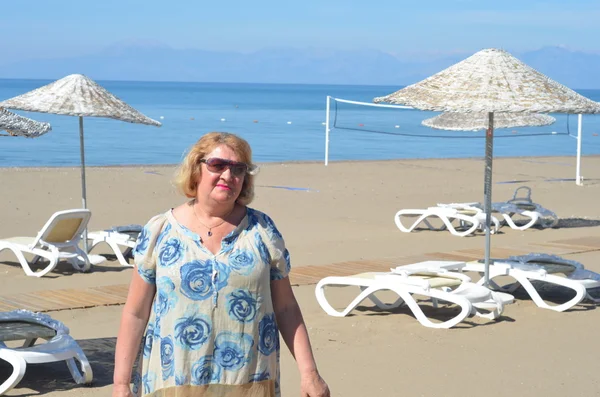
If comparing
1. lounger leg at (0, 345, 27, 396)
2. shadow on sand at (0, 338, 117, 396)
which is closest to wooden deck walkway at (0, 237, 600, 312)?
shadow on sand at (0, 338, 117, 396)

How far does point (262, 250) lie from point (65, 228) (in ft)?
21.9

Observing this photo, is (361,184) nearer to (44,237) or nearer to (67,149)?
(44,237)

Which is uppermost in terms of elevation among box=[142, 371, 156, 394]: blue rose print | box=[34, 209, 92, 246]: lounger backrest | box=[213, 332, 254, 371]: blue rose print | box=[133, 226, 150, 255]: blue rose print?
box=[133, 226, 150, 255]: blue rose print

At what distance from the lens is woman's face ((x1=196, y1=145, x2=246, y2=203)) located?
349 centimetres

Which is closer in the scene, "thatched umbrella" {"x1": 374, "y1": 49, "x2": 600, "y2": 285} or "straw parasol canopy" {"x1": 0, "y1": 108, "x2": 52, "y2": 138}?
"straw parasol canopy" {"x1": 0, "y1": 108, "x2": 52, "y2": 138}

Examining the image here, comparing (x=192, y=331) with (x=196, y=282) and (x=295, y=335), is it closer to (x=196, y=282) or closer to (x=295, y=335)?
(x=196, y=282)

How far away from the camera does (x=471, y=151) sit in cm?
3712

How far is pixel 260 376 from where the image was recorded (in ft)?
11.4

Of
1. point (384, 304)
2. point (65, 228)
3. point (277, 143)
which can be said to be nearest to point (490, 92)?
point (384, 304)

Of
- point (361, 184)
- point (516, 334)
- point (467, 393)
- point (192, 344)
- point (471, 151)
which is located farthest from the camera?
point (471, 151)

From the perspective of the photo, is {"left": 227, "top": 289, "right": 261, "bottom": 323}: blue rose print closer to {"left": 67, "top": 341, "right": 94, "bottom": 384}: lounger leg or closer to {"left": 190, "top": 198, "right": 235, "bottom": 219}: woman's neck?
{"left": 190, "top": 198, "right": 235, "bottom": 219}: woman's neck

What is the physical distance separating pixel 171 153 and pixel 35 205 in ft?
61.5

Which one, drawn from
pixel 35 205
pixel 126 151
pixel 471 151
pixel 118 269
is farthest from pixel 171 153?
pixel 118 269

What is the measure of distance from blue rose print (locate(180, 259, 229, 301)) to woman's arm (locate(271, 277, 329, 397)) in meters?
0.25
